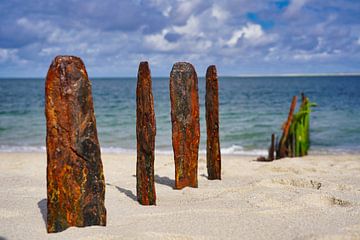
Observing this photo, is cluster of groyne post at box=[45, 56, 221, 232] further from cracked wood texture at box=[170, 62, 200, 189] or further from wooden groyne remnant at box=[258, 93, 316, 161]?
wooden groyne remnant at box=[258, 93, 316, 161]

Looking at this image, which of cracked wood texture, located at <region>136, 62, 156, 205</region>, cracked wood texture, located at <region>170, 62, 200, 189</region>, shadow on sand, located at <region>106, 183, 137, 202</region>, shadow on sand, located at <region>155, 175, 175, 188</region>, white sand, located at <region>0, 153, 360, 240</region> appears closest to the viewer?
white sand, located at <region>0, 153, 360, 240</region>

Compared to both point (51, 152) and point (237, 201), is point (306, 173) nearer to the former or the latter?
point (237, 201)

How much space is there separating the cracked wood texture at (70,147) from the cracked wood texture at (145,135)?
101 cm

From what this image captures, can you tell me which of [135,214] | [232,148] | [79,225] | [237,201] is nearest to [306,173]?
[237,201]

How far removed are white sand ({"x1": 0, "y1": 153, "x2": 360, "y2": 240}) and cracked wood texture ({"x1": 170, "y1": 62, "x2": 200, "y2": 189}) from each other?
0.31 m

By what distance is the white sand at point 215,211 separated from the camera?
362cm

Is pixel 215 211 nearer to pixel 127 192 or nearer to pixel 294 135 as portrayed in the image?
pixel 127 192

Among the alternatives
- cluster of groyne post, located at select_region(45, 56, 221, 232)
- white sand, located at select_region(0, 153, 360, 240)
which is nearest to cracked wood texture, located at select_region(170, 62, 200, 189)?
white sand, located at select_region(0, 153, 360, 240)

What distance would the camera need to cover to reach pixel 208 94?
6234mm

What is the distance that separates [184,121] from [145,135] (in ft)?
3.47

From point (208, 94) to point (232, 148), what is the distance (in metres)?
8.95

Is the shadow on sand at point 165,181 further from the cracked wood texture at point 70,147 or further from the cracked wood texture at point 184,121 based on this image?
the cracked wood texture at point 70,147

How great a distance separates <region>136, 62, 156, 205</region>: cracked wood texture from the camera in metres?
4.69

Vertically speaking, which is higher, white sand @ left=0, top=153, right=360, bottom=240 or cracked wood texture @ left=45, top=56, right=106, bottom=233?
cracked wood texture @ left=45, top=56, right=106, bottom=233
